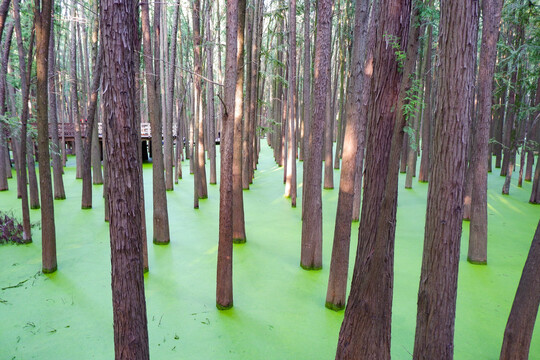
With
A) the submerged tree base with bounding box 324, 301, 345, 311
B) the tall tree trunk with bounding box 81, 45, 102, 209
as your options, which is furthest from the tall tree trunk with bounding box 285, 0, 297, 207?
the submerged tree base with bounding box 324, 301, 345, 311

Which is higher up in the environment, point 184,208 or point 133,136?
point 133,136

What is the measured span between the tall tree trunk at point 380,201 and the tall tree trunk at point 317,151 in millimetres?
2074

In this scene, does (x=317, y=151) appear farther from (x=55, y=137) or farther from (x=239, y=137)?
(x=55, y=137)

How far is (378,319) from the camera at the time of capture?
3008mm

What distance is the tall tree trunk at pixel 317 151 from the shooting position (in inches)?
196

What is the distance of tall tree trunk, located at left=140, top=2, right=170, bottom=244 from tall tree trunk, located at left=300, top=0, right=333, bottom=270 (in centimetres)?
254

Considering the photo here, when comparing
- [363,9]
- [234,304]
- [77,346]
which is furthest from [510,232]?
[77,346]

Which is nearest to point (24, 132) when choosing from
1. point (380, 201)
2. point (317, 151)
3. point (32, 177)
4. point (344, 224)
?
point (32, 177)

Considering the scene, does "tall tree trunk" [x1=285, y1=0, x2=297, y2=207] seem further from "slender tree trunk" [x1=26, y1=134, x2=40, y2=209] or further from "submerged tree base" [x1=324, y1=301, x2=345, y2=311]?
"slender tree trunk" [x1=26, y1=134, x2=40, y2=209]

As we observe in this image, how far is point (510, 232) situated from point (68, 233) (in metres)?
8.95

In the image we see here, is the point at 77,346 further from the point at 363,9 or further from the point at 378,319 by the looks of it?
the point at 363,9

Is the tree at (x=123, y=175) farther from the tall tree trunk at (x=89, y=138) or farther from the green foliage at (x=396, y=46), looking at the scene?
the tall tree trunk at (x=89, y=138)

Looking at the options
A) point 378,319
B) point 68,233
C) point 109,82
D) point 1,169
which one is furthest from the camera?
point 1,169

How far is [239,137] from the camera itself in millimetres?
6484
